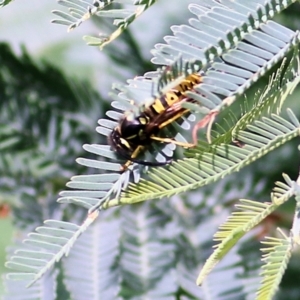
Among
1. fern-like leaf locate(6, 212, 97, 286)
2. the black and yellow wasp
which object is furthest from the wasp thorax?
fern-like leaf locate(6, 212, 97, 286)

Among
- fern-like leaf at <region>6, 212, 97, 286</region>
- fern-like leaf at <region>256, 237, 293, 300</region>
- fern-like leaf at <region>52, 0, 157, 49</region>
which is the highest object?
fern-like leaf at <region>52, 0, 157, 49</region>

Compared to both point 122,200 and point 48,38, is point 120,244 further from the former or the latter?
point 48,38

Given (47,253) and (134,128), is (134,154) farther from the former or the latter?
(47,253)

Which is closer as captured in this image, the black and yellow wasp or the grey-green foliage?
the grey-green foliage

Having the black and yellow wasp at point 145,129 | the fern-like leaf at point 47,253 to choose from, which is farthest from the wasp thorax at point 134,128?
the fern-like leaf at point 47,253

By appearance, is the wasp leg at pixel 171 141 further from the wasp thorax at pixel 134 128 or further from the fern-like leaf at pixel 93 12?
the fern-like leaf at pixel 93 12

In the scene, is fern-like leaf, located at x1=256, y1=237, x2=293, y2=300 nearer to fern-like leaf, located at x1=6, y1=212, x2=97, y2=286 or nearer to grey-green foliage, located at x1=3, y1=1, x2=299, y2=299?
grey-green foliage, located at x1=3, y1=1, x2=299, y2=299

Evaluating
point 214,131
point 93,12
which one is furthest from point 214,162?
point 93,12

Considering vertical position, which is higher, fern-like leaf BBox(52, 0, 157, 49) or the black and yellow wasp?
fern-like leaf BBox(52, 0, 157, 49)

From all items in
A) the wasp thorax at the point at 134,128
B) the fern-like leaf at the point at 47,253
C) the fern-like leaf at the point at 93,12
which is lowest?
Result: the fern-like leaf at the point at 47,253
